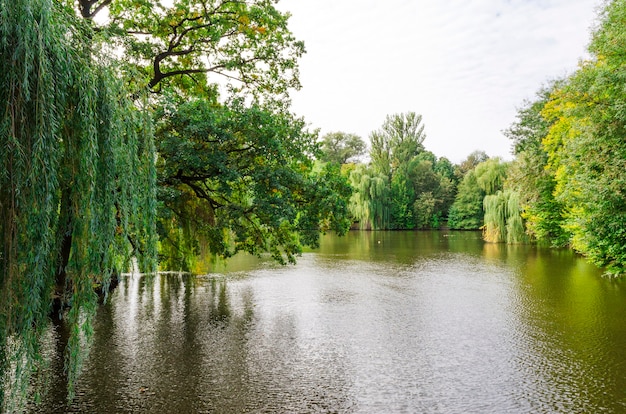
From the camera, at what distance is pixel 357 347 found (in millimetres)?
7902

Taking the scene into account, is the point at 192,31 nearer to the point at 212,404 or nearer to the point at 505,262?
the point at 212,404

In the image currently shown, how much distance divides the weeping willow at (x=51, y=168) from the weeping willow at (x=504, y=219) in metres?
27.1

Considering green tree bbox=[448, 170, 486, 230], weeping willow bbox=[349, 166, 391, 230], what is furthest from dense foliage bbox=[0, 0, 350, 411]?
green tree bbox=[448, 170, 486, 230]

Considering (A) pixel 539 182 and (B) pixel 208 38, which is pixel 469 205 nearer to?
(A) pixel 539 182

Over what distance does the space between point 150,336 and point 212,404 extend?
11.0ft

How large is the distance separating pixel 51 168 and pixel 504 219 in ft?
96.3

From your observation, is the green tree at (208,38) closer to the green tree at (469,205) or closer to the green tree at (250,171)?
the green tree at (250,171)

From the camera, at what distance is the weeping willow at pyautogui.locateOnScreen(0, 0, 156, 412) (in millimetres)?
3465

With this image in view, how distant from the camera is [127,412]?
5.39m

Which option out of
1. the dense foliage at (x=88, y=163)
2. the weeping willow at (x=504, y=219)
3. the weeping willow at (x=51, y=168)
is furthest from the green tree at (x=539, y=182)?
the weeping willow at (x=51, y=168)

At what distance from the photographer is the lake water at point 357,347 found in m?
5.76

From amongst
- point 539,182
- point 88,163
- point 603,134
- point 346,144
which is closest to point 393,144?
point 346,144

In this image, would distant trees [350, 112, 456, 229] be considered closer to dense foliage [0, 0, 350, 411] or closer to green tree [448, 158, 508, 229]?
green tree [448, 158, 508, 229]

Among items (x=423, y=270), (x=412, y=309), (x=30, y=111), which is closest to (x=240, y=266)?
(x=423, y=270)
